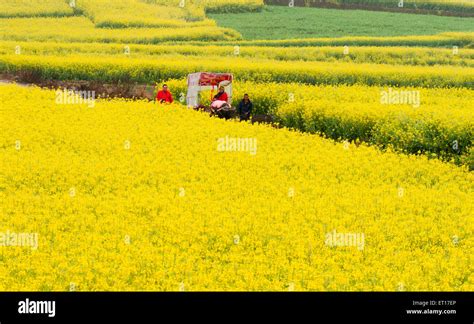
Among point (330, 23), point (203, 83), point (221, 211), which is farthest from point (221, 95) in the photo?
point (330, 23)

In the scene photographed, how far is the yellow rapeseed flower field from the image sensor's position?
11.9 m

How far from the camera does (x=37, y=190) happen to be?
16797mm

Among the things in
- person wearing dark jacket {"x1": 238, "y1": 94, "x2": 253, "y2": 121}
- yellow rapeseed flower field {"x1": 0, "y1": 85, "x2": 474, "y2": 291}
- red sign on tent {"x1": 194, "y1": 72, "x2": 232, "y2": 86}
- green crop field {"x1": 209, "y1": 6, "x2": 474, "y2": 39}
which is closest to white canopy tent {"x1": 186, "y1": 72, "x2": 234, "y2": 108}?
red sign on tent {"x1": 194, "y1": 72, "x2": 232, "y2": 86}

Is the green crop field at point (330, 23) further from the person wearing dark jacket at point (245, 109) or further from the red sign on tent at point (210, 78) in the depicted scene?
the person wearing dark jacket at point (245, 109)

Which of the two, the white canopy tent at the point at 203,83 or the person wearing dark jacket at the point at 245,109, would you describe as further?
the white canopy tent at the point at 203,83

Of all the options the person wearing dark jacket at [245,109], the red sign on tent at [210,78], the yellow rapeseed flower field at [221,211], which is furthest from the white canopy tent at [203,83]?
the yellow rapeseed flower field at [221,211]

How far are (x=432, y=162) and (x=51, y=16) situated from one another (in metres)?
51.7

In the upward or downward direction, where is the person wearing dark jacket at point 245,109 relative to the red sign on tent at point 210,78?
downward

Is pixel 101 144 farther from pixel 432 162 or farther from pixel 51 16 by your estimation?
pixel 51 16

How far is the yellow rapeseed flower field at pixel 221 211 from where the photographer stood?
Answer: 11914 millimetres

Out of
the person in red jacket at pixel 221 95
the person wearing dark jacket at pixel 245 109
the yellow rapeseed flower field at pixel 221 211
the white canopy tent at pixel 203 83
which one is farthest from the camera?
the white canopy tent at pixel 203 83

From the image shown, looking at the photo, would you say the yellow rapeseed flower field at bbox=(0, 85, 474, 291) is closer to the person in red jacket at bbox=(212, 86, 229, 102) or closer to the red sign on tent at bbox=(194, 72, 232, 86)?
the person in red jacket at bbox=(212, 86, 229, 102)

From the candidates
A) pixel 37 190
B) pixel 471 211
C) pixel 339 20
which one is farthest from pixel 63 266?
pixel 339 20

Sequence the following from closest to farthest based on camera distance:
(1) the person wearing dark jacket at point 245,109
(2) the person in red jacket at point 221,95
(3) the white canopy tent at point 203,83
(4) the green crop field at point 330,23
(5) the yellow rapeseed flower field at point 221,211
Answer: (5) the yellow rapeseed flower field at point 221,211 < (1) the person wearing dark jacket at point 245,109 < (2) the person in red jacket at point 221,95 < (3) the white canopy tent at point 203,83 < (4) the green crop field at point 330,23
